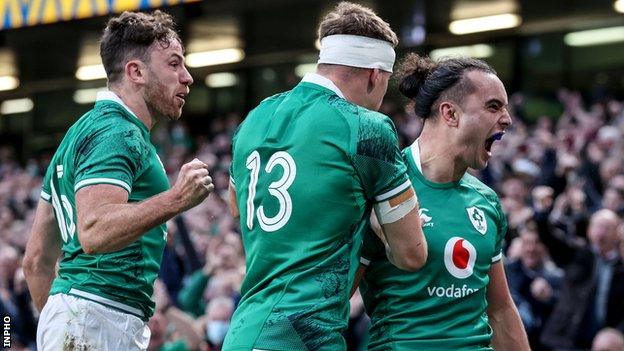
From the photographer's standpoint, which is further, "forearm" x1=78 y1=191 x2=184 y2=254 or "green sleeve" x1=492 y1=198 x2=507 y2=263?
"green sleeve" x1=492 y1=198 x2=507 y2=263

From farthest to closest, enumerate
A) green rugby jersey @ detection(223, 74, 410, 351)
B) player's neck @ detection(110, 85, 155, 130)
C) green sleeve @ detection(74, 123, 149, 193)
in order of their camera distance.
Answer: player's neck @ detection(110, 85, 155, 130), green sleeve @ detection(74, 123, 149, 193), green rugby jersey @ detection(223, 74, 410, 351)

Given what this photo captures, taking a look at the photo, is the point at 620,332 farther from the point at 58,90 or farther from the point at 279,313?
the point at 58,90

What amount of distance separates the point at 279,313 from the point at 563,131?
10456 mm

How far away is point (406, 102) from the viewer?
17.7 ft

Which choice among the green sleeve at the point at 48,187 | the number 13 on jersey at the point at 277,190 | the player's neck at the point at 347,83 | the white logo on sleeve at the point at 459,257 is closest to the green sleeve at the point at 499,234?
the white logo on sleeve at the point at 459,257

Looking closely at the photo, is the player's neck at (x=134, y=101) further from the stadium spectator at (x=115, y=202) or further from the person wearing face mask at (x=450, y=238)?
the person wearing face mask at (x=450, y=238)

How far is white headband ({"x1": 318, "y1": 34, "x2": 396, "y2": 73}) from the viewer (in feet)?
14.2

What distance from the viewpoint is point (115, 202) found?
4.52 meters

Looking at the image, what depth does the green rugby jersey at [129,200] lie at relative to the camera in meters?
4.76

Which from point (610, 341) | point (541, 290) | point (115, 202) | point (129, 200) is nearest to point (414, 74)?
point (129, 200)

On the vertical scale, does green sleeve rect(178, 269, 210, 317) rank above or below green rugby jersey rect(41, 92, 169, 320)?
below

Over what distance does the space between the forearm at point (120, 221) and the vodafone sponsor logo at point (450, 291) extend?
107cm

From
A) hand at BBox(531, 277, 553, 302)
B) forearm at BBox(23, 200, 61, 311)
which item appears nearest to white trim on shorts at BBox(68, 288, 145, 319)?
forearm at BBox(23, 200, 61, 311)

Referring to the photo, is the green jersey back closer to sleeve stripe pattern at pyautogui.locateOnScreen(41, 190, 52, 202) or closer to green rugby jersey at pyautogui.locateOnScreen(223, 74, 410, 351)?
green rugby jersey at pyautogui.locateOnScreen(223, 74, 410, 351)
